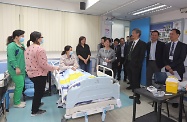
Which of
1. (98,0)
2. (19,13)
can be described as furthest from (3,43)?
(98,0)

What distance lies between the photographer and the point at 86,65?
166 inches

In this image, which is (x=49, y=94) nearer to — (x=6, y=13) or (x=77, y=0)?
(x=6, y=13)

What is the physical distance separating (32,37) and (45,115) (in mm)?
1401

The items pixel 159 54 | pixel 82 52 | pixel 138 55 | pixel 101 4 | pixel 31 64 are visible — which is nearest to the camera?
pixel 31 64

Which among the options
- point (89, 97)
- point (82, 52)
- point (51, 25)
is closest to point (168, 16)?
point (82, 52)

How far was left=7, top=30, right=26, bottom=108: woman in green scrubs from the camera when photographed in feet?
8.11

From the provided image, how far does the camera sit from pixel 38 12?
4016 millimetres

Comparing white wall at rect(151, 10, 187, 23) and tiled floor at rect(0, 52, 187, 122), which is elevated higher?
white wall at rect(151, 10, 187, 23)

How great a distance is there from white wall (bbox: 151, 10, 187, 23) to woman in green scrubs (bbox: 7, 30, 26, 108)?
4084 millimetres

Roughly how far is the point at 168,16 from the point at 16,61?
4353 millimetres

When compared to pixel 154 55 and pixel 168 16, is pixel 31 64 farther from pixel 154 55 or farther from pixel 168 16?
pixel 168 16

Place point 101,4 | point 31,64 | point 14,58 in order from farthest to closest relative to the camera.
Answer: point 101,4 < point 14,58 < point 31,64

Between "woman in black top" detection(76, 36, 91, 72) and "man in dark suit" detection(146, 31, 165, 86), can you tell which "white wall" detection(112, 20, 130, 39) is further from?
"man in dark suit" detection(146, 31, 165, 86)

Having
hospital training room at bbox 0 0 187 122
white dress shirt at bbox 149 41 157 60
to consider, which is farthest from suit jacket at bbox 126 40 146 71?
white dress shirt at bbox 149 41 157 60
